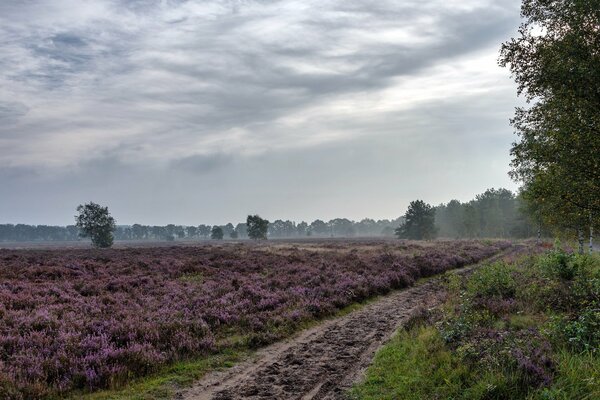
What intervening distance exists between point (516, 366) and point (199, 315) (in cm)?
1040

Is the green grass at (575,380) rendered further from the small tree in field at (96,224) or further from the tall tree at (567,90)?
the small tree in field at (96,224)

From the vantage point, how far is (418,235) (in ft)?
374

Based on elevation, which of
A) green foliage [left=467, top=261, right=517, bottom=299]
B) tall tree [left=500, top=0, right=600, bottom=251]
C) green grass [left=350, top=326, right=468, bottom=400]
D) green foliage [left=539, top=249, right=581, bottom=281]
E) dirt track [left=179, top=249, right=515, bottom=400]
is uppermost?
tall tree [left=500, top=0, right=600, bottom=251]

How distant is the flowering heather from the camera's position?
8.86 m

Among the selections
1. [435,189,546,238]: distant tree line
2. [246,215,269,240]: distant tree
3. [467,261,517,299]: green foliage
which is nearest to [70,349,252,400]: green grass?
[467,261,517,299]: green foliage

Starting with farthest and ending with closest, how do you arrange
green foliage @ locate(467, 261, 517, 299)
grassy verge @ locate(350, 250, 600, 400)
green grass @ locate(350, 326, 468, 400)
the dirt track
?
green foliage @ locate(467, 261, 517, 299) < the dirt track < green grass @ locate(350, 326, 468, 400) < grassy verge @ locate(350, 250, 600, 400)

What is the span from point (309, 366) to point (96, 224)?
280 feet

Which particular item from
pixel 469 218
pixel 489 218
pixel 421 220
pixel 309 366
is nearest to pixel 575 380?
pixel 309 366

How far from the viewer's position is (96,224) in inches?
3223

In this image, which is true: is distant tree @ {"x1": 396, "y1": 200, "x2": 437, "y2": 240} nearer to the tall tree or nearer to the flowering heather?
the flowering heather

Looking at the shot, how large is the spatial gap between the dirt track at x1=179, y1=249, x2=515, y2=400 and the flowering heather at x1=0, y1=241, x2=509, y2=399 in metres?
1.24

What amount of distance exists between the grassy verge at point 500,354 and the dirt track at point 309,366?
715 mm

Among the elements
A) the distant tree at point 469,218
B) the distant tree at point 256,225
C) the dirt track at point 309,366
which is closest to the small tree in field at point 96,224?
the distant tree at point 256,225

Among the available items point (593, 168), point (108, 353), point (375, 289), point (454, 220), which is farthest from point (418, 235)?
point (108, 353)
